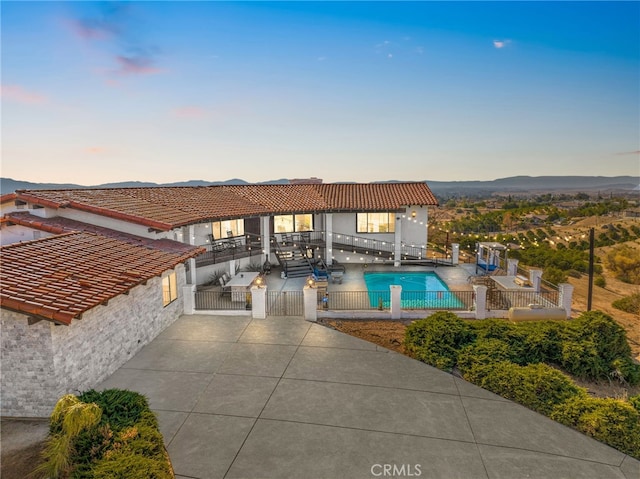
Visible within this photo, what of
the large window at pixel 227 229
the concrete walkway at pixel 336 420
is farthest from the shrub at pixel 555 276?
the large window at pixel 227 229

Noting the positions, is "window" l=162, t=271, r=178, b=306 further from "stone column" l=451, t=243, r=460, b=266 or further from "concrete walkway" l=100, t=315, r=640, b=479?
"stone column" l=451, t=243, r=460, b=266

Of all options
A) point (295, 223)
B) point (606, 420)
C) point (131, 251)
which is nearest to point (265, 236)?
point (295, 223)

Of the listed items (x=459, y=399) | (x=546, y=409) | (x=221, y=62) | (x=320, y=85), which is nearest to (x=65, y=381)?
(x=459, y=399)

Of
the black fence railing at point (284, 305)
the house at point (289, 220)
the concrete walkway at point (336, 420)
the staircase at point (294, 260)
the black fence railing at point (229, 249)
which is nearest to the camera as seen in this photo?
the concrete walkway at point (336, 420)

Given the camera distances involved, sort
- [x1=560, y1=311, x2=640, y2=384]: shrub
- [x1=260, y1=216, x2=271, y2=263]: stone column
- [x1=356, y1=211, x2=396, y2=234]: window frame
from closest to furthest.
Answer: [x1=560, y1=311, x2=640, y2=384]: shrub
[x1=260, y1=216, x2=271, y2=263]: stone column
[x1=356, y1=211, x2=396, y2=234]: window frame

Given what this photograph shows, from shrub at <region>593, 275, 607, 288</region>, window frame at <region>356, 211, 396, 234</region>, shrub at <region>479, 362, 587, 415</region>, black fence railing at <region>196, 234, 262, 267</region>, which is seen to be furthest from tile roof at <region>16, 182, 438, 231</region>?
shrub at <region>593, 275, 607, 288</region>

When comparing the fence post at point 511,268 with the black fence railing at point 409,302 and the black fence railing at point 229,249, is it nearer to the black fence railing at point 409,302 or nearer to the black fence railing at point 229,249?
the black fence railing at point 409,302

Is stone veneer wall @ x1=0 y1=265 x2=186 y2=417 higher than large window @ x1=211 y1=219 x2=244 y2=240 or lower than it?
lower
